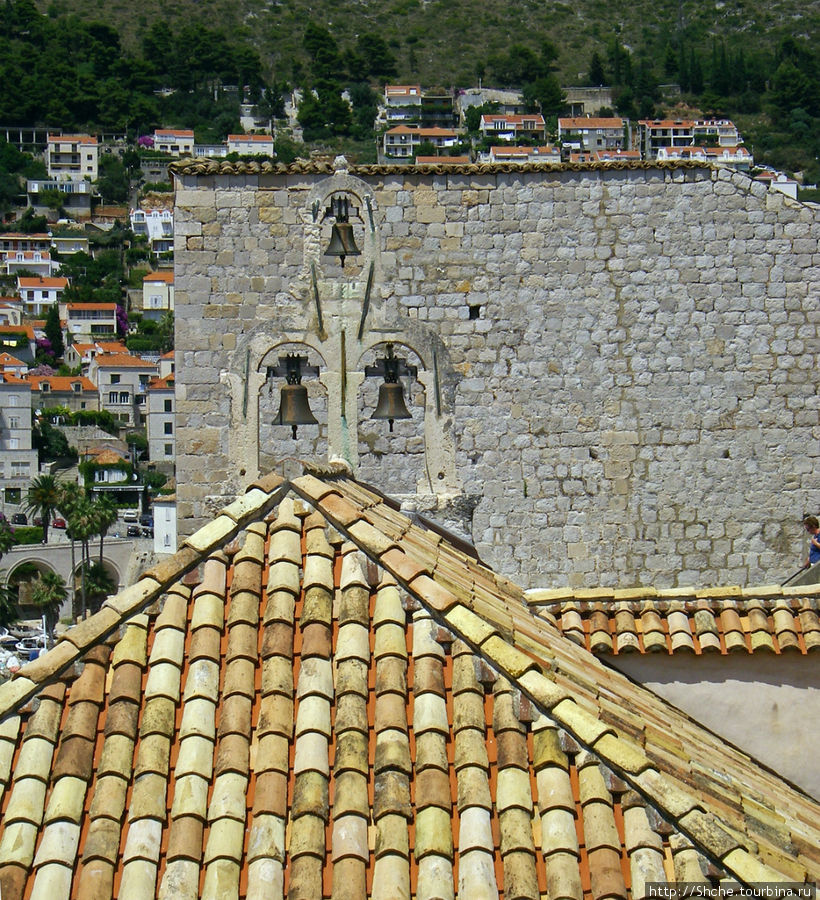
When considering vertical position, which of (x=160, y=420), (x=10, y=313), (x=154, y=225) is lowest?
(x=160, y=420)

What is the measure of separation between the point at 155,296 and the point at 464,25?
56.0 metres

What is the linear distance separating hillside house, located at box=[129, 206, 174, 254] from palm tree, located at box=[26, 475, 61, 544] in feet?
176

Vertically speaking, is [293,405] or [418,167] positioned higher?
[418,167]

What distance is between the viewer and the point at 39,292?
414ft

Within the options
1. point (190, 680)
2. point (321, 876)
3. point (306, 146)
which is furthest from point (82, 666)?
point (306, 146)

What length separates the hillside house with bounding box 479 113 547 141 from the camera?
139 m

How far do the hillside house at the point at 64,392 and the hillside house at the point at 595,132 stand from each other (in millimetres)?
48770

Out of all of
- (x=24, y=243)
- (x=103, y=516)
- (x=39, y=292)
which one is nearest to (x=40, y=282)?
(x=39, y=292)

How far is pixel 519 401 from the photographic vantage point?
45.1 ft

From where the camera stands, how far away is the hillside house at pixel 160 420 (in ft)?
314

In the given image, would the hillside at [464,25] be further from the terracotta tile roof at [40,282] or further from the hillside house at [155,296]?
the terracotta tile roof at [40,282]

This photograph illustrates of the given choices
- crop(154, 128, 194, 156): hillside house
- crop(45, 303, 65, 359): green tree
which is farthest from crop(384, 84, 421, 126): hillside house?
crop(45, 303, 65, 359): green tree

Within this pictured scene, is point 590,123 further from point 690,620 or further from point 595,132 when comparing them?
point 690,620

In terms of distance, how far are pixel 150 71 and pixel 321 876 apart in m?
164
